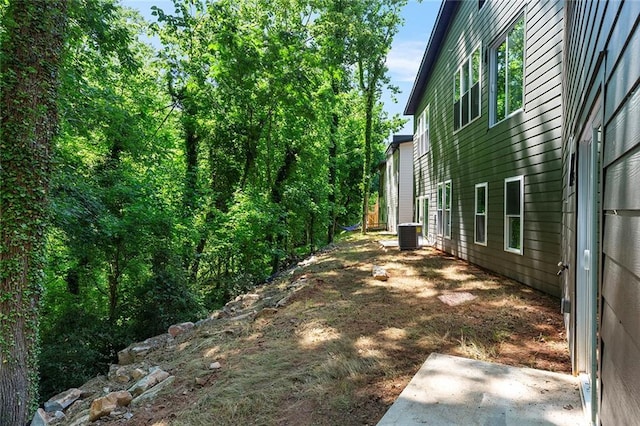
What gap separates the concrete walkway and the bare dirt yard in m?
0.30

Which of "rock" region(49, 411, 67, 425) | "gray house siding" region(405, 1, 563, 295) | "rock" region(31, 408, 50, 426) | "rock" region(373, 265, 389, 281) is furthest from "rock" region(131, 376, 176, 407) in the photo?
"gray house siding" region(405, 1, 563, 295)

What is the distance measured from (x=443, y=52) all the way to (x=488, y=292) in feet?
26.6

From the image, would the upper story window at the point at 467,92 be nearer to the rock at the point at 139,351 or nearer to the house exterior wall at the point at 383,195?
the rock at the point at 139,351

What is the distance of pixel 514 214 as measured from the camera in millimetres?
6418

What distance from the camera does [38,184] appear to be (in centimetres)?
458

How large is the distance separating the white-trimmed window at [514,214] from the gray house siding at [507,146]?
0.12 m

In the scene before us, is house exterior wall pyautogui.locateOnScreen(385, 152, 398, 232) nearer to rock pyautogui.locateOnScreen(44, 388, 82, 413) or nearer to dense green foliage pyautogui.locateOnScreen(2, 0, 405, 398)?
dense green foliage pyautogui.locateOnScreen(2, 0, 405, 398)

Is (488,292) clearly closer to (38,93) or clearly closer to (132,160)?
(38,93)

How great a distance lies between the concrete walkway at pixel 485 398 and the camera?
222 centimetres

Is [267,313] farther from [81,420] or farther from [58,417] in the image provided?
[58,417]

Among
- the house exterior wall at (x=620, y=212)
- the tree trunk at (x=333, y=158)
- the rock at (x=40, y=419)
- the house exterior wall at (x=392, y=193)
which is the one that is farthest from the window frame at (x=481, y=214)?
the house exterior wall at (x=392, y=193)

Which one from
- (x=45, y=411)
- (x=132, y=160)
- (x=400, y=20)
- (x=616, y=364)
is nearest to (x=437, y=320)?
(x=616, y=364)

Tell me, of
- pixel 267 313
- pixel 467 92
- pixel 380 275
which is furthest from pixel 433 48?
pixel 267 313

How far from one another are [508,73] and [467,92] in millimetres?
1841
